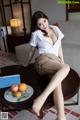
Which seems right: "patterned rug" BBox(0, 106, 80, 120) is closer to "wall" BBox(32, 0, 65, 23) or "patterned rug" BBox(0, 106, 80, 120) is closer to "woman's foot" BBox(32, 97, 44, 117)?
"woman's foot" BBox(32, 97, 44, 117)

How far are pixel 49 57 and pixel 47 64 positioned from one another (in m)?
0.08

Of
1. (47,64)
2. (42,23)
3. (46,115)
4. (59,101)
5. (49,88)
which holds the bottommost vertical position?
(46,115)

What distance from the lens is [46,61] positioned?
63.8 inches

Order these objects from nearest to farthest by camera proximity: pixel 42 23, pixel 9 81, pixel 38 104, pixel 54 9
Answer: pixel 38 104 → pixel 9 81 → pixel 42 23 → pixel 54 9

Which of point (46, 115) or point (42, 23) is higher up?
point (42, 23)

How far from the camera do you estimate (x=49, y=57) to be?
164cm

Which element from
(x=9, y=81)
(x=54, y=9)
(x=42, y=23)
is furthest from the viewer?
(x=54, y=9)

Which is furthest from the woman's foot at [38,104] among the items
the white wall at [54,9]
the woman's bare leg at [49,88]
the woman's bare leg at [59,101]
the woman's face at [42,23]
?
the white wall at [54,9]

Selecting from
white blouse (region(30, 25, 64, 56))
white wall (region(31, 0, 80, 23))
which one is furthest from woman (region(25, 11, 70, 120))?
white wall (region(31, 0, 80, 23))

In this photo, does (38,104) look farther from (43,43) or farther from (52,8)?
(52,8)

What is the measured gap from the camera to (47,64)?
5.25 ft

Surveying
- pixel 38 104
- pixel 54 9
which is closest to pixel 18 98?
pixel 38 104

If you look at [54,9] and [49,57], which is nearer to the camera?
[49,57]

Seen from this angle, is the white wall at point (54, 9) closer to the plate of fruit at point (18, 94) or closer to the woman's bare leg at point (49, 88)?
the woman's bare leg at point (49, 88)
